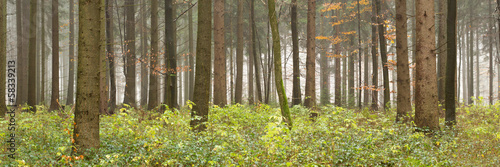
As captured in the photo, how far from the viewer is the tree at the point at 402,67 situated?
11.1 meters

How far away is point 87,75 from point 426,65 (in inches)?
331

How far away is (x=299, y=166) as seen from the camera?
6348 millimetres

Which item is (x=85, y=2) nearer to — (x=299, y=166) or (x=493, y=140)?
(x=299, y=166)

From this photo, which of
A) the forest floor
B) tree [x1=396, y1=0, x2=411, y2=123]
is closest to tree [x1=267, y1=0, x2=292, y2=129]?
the forest floor

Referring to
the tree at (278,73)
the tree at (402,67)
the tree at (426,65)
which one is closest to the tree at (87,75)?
the tree at (278,73)

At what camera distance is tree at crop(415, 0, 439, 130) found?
9.14 metres

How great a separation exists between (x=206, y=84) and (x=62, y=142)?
3634mm

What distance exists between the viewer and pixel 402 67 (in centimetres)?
1131

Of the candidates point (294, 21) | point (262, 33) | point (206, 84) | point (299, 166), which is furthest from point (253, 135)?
point (262, 33)

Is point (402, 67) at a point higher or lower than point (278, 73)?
higher

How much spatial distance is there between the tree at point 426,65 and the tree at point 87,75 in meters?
8.08

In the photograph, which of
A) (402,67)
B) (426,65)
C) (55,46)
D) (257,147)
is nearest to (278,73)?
(257,147)

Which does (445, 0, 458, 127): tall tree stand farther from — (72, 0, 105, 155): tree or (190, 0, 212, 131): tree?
(72, 0, 105, 155): tree

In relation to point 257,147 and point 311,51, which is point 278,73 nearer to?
point 257,147
